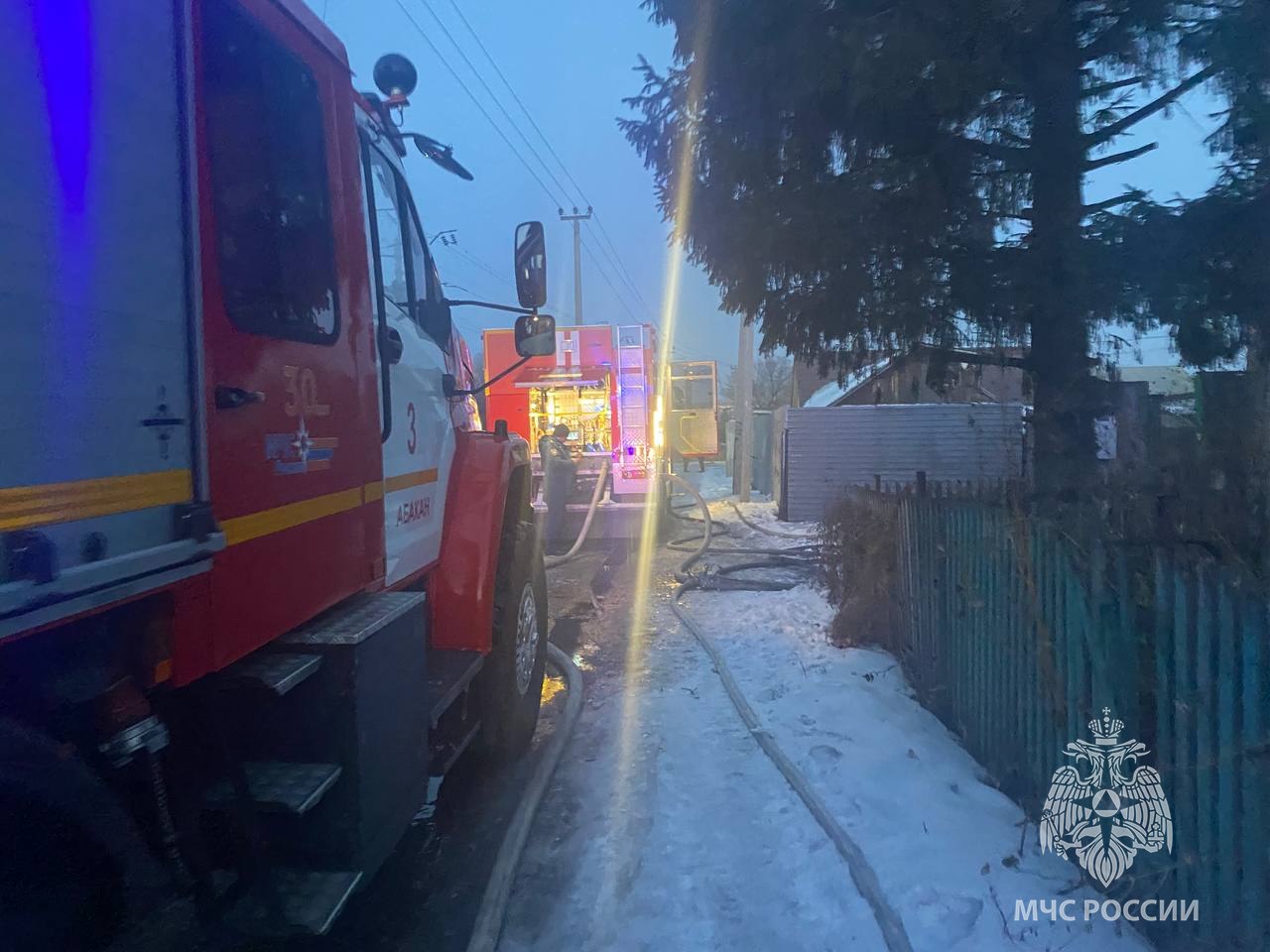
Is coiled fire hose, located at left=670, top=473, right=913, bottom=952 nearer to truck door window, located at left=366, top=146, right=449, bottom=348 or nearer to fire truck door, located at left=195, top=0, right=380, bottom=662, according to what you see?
fire truck door, located at left=195, top=0, right=380, bottom=662

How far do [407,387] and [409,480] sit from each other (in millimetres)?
425

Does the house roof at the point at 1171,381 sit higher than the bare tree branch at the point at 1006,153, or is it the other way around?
the bare tree branch at the point at 1006,153

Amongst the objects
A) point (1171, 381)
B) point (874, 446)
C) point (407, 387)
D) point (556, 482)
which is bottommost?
point (556, 482)

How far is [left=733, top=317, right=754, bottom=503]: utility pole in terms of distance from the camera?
18.5 meters

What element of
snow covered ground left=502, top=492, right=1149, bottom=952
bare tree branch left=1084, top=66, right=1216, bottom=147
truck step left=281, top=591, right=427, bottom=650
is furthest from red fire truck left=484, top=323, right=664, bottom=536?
truck step left=281, top=591, right=427, bottom=650

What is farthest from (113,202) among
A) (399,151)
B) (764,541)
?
(764,541)

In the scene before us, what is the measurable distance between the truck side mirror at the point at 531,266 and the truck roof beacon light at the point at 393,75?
948mm

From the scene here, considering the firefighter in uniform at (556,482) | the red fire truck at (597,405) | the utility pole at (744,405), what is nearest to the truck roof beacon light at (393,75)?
the firefighter in uniform at (556,482)

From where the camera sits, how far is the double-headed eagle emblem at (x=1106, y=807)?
119 inches

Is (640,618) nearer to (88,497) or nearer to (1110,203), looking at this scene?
(1110,203)

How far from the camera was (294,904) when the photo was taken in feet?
7.81

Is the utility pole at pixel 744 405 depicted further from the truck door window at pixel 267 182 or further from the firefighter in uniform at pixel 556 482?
the truck door window at pixel 267 182

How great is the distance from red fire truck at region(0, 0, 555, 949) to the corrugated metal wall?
1256 cm

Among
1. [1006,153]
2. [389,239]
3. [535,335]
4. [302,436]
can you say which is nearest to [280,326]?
[302,436]
